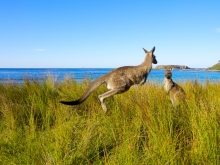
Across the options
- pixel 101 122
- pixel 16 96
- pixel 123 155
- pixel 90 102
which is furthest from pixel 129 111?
pixel 16 96

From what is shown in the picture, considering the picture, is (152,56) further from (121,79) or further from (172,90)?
(121,79)

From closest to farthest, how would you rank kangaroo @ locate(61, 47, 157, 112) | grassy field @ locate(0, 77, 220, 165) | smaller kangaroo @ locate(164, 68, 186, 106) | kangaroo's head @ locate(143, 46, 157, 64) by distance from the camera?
1. grassy field @ locate(0, 77, 220, 165)
2. kangaroo @ locate(61, 47, 157, 112)
3. smaller kangaroo @ locate(164, 68, 186, 106)
4. kangaroo's head @ locate(143, 46, 157, 64)

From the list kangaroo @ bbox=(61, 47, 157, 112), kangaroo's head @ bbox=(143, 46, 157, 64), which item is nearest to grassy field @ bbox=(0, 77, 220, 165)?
kangaroo @ bbox=(61, 47, 157, 112)

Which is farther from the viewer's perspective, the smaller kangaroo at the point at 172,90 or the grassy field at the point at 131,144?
the smaller kangaroo at the point at 172,90

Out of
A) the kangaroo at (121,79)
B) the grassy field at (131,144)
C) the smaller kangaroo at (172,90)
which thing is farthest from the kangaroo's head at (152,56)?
the grassy field at (131,144)

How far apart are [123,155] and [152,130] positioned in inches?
34.8

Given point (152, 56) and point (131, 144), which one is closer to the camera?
point (131, 144)

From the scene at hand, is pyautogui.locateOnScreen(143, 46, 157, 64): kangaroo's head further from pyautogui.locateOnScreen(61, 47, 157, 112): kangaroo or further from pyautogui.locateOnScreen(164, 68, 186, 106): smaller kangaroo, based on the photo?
pyautogui.locateOnScreen(164, 68, 186, 106): smaller kangaroo

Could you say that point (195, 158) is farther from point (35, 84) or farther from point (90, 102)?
point (35, 84)

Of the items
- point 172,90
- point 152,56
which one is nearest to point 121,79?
point 152,56

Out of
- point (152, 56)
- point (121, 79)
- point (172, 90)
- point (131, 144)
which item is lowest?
point (131, 144)

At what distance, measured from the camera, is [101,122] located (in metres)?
4.32

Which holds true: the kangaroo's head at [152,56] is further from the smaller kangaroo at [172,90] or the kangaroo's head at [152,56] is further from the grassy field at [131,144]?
the grassy field at [131,144]

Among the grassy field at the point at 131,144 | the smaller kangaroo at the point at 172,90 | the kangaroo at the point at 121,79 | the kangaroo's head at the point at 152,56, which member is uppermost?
the kangaroo's head at the point at 152,56
